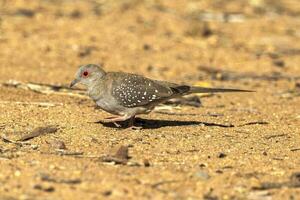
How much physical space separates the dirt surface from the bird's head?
40 cm

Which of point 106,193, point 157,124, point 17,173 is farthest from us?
point 157,124

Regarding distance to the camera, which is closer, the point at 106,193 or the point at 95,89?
the point at 106,193

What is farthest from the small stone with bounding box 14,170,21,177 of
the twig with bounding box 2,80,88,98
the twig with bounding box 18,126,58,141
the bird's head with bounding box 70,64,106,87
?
the twig with bounding box 2,80,88,98

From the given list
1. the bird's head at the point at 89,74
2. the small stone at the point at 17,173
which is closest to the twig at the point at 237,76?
the bird's head at the point at 89,74

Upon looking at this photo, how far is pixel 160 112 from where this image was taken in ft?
31.8

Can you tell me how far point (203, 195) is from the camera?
5.73 meters

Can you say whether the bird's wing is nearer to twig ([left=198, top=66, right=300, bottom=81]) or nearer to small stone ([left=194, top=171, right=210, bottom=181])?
small stone ([left=194, top=171, right=210, bottom=181])

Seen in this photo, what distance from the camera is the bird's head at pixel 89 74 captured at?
8719 millimetres

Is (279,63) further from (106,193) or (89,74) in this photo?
(106,193)

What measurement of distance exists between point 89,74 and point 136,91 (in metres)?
0.64

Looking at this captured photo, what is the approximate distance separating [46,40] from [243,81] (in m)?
4.18

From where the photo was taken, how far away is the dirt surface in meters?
6.00

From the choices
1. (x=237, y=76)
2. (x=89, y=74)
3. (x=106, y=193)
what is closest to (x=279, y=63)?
(x=237, y=76)

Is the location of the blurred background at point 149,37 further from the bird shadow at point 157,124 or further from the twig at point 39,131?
the twig at point 39,131
